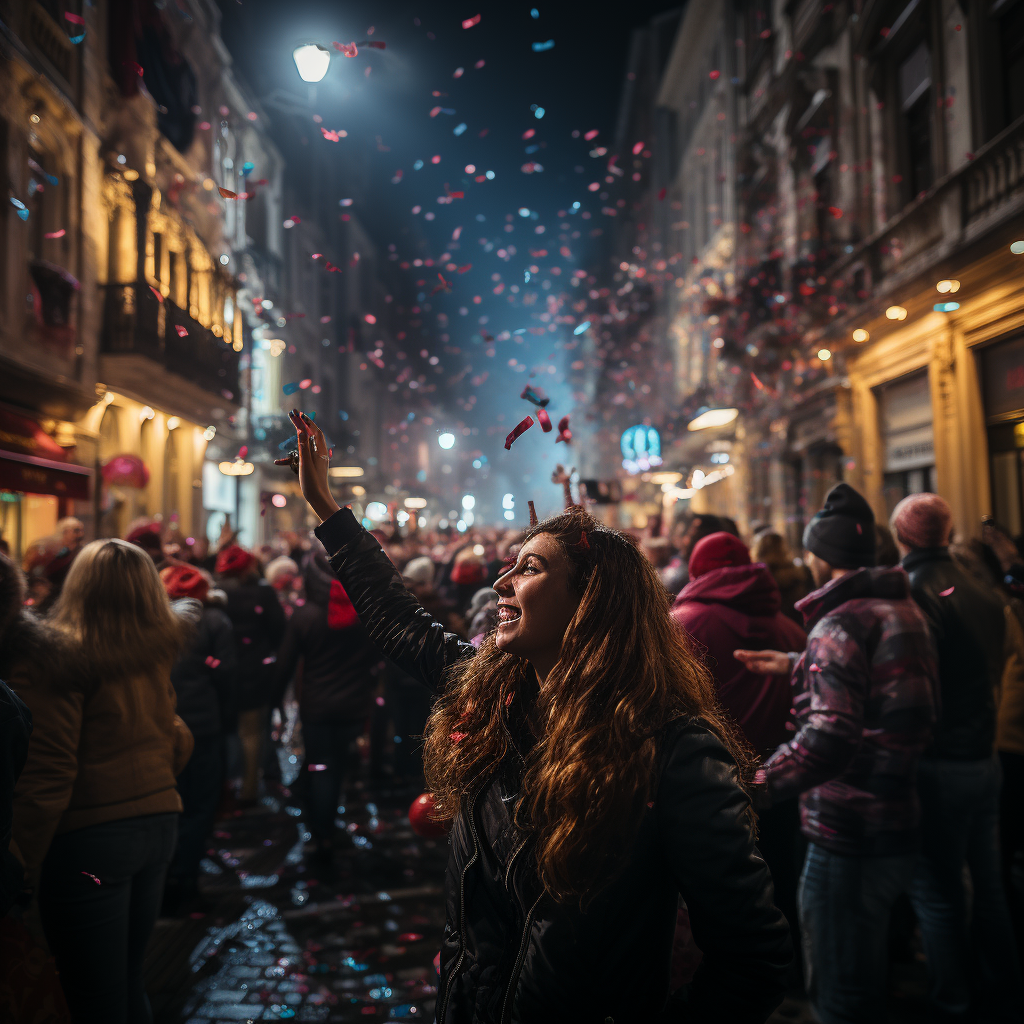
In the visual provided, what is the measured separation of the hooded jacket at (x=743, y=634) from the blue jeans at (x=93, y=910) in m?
2.20

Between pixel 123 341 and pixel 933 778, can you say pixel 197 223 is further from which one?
pixel 933 778

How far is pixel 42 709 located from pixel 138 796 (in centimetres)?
46

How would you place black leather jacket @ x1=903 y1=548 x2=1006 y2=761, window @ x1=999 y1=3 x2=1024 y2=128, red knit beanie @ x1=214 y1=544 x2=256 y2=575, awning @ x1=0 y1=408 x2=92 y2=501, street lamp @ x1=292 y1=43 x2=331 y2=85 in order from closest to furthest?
black leather jacket @ x1=903 y1=548 x2=1006 y2=761
street lamp @ x1=292 y1=43 x2=331 y2=85
red knit beanie @ x1=214 y1=544 x2=256 y2=575
window @ x1=999 y1=3 x2=1024 y2=128
awning @ x1=0 y1=408 x2=92 y2=501

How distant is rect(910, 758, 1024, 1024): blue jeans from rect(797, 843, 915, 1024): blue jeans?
0.54m

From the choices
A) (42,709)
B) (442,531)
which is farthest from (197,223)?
(42,709)

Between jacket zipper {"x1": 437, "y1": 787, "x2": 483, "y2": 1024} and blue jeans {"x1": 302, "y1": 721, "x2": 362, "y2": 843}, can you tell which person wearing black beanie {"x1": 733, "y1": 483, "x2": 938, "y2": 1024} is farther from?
blue jeans {"x1": 302, "y1": 721, "x2": 362, "y2": 843}

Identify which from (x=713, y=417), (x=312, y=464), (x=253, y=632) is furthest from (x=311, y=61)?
(x=713, y=417)

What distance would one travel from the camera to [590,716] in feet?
4.81

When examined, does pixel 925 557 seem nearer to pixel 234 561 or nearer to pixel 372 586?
pixel 372 586

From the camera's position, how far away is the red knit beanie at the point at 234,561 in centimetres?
624

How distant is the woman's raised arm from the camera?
207 cm

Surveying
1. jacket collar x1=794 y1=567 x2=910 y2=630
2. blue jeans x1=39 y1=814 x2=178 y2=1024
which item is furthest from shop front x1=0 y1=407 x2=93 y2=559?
jacket collar x1=794 y1=567 x2=910 y2=630

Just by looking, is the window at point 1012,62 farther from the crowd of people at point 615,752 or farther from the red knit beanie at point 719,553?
the red knit beanie at point 719,553

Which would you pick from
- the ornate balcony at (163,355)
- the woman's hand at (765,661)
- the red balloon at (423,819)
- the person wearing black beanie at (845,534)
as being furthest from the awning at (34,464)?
the person wearing black beanie at (845,534)
